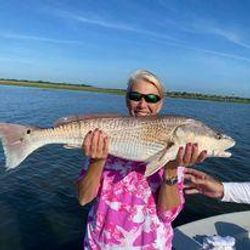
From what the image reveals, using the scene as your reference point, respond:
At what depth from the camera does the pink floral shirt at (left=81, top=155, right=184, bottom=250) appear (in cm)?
369

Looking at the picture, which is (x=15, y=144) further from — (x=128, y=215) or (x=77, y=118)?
(x=128, y=215)

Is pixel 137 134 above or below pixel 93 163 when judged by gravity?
above

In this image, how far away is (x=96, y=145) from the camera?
3.74 meters

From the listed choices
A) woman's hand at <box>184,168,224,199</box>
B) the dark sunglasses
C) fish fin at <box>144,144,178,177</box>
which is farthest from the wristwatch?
woman's hand at <box>184,168,224,199</box>

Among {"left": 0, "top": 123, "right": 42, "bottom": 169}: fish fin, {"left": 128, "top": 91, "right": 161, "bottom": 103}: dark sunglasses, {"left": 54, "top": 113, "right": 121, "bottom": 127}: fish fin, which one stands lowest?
{"left": 0, "top": 123, "right": 42, "bottom": 169}: fish fin

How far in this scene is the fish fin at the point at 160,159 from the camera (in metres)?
3.61

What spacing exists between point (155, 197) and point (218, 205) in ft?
32.4

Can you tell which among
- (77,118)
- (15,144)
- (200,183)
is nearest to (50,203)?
(200,183)

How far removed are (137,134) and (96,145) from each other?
43 cm

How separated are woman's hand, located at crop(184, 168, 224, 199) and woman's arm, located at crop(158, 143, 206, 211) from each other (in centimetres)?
115

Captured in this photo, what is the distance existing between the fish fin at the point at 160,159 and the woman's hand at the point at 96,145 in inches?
15.6

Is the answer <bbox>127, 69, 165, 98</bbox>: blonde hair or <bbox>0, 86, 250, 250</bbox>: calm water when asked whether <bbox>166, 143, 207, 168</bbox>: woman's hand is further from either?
<bbox>0, 86, 250, 250</bbox>: calm water

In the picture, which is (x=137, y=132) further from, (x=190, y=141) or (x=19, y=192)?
(x=19, y=192)

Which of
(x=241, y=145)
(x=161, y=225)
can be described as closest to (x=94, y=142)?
(x=161, y=225)
